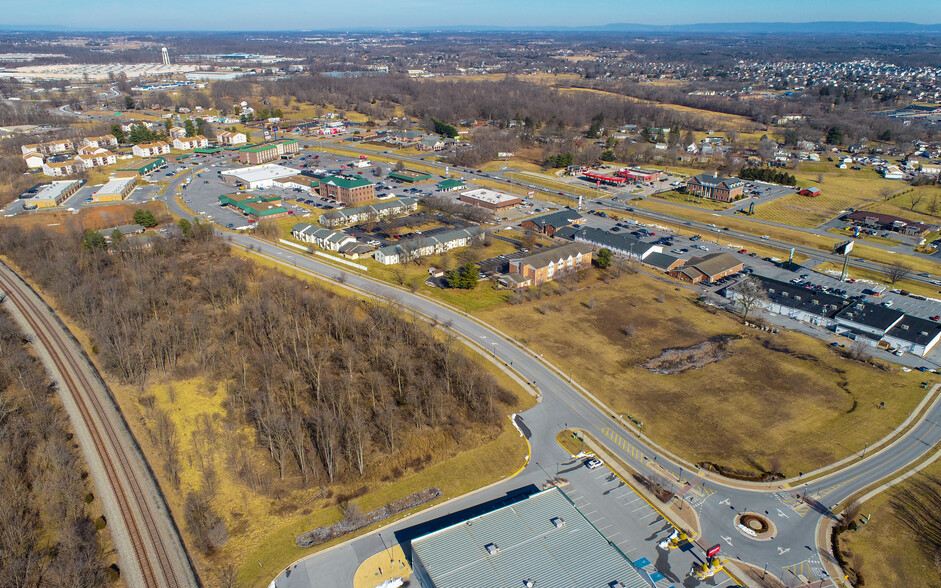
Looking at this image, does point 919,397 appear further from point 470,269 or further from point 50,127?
point 50,127

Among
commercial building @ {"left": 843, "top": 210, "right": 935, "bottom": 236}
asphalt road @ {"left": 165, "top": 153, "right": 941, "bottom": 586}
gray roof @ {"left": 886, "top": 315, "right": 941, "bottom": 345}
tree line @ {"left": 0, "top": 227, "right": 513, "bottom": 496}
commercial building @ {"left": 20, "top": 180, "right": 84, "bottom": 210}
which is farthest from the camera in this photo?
commercial building @ {"left": 20, "top": 180, "right": 84, "bottom": 210}

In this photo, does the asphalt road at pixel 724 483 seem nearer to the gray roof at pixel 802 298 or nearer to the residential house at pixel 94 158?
the gray roof at pixel 802 298

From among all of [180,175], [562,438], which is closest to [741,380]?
[562,438]

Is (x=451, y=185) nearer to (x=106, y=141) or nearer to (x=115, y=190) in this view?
(x=115, y=190)

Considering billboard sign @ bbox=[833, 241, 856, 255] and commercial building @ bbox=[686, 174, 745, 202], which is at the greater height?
commercial building @ bbox=[686, 174, 745, 202]

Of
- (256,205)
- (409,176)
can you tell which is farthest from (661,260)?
(256,205)

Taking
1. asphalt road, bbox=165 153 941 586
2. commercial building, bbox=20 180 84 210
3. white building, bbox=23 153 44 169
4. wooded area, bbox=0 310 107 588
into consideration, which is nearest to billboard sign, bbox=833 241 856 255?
asphalt road, bbox=165 153 941 586

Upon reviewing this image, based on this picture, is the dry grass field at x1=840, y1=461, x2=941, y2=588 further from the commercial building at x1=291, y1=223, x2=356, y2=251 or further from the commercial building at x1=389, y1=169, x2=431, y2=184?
the commercial building at x1=389, y1=169, x2=431, y2=184

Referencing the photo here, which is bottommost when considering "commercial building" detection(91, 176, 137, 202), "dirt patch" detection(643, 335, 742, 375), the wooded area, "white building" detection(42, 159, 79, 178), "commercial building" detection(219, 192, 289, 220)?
"dirt patch" detection(643, 335, 742, 375)
